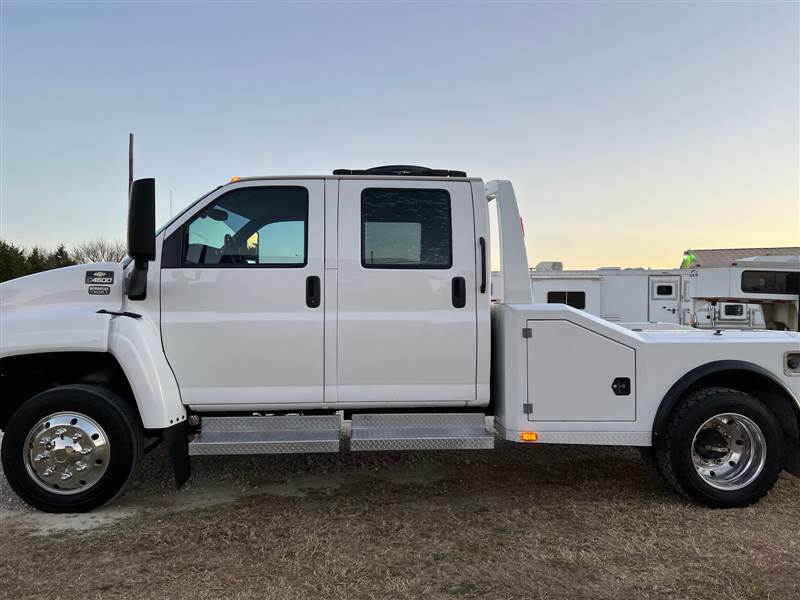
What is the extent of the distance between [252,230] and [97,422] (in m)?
1.58

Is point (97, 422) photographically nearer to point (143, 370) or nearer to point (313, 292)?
point (143, 370)

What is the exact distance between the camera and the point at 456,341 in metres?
3.86

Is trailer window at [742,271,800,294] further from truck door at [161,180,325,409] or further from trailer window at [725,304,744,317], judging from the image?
truck door at [161,180,325,409]

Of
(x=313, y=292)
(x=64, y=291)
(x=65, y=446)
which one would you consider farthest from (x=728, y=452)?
(x=64, y=291)

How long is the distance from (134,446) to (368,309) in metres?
1.74

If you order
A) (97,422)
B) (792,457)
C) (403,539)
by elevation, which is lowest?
(403,539)

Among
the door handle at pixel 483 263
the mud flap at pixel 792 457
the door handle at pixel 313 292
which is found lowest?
the mud flap at pixel 792 457

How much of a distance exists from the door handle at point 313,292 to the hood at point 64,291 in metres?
1.26

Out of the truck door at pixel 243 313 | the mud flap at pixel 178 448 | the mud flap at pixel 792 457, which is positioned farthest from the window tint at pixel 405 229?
the mud flap at pixel 792 457

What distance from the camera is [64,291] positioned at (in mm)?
3848

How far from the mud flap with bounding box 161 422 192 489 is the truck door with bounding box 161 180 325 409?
210mm

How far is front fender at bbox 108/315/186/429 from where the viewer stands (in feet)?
11.9

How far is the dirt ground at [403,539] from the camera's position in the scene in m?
2.87

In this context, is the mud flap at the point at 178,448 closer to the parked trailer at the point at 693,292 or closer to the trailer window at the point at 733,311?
the parked trailer at the point at 693,292
